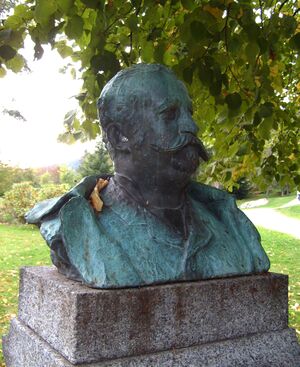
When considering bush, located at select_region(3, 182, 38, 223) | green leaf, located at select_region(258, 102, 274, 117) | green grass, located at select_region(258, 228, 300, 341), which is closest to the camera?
green leaf, located at select_region(258, 102, 274, 117)

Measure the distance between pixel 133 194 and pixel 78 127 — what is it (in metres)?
2.00

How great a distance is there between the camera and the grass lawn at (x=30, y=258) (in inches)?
250

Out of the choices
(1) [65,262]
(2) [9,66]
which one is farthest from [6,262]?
(1) [65,262]

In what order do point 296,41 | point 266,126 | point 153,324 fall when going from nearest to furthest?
point 153,324 < point 296,41 < point 266,126

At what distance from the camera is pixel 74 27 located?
294cm

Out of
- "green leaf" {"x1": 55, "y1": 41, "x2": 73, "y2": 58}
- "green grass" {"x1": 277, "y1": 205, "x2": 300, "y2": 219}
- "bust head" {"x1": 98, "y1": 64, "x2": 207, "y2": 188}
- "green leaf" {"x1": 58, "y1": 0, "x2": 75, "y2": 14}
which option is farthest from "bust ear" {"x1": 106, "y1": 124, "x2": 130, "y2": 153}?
"green grass" {"x1": 277, "y1": 205, "x2": 300, "y2": 219}

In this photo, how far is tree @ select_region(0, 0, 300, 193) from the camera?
124 inches

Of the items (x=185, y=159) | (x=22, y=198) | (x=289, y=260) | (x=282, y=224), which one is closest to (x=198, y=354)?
(x=185, y=159)

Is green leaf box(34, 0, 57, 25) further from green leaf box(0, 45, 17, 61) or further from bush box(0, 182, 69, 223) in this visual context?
bush box(0, 182, 69, 223)

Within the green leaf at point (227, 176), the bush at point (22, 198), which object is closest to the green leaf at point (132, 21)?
the green leaf at point (227, 176)

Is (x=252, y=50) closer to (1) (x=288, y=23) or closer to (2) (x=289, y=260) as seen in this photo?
(1) (x=288, y=23)

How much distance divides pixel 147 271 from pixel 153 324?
0.81 ft

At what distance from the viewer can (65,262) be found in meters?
2.52

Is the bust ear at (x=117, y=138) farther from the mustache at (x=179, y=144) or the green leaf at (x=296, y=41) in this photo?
the green leaf at (x=296, y=41)
